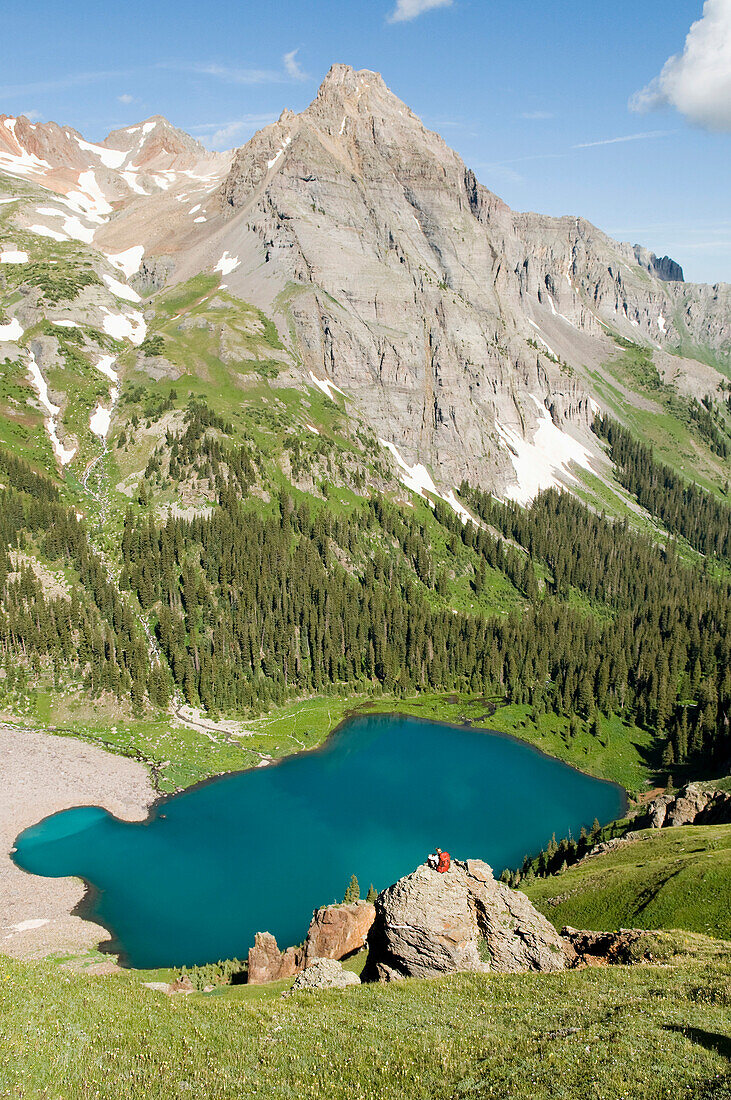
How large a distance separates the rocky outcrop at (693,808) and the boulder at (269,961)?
40.0 m

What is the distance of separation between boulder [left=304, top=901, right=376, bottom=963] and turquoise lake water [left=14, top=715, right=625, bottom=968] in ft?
41.4

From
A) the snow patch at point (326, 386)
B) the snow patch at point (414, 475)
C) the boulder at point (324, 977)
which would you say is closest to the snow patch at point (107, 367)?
the snow patch at point (326, 386)

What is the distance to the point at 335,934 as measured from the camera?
42844mm

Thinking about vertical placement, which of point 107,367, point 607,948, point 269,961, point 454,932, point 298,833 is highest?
point 107,367

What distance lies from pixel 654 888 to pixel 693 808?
24260 mm

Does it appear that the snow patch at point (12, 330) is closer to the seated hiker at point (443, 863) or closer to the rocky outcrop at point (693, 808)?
the rocky outcrop at point (693, 808)

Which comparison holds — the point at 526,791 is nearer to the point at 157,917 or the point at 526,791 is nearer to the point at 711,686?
the point at 711,686

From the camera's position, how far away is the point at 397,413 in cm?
18750

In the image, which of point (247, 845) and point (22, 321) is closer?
point (247, 845)

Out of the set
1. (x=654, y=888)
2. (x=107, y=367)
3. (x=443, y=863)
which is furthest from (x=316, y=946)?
(x=107, y=367)

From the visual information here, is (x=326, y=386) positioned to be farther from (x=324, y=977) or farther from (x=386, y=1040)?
(x=386, y=1040)

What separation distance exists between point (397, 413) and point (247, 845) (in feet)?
453

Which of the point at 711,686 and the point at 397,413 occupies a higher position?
the point at 397,413

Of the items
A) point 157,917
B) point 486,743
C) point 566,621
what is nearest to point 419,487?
point 566,621
